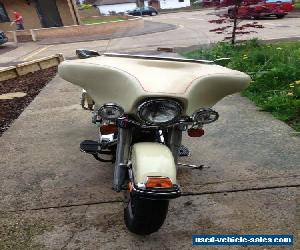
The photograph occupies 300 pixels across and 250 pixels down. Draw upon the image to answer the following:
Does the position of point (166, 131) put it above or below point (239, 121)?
above

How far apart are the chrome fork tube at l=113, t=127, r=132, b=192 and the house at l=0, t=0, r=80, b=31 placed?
25903 millimetres

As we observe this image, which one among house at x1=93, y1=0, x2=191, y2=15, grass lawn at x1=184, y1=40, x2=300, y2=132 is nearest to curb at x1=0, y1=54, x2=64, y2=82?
grass lawn at x1=184, y1=40, x2=300, y2=132

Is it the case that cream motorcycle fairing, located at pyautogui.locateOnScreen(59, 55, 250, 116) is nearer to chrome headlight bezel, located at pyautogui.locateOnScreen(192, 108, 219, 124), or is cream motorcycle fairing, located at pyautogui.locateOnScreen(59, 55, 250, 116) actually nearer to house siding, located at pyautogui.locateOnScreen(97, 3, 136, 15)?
chrome headlight bezel, located at pyautogui.locateOnScreen(192, 108, 219, 124)

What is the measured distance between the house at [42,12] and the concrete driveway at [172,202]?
2319 centimetres

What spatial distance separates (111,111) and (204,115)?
76 centimetres

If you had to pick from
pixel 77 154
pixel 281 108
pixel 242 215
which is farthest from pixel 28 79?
pixel 242 215

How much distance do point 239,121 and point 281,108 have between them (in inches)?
30.2

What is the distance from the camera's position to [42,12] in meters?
27.6

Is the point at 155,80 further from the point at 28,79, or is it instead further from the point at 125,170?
the point at 28,79

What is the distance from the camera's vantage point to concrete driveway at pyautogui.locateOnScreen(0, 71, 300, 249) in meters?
3.35

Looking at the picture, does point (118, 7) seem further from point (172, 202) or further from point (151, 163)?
point (151, 163)

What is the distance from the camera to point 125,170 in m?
3.41

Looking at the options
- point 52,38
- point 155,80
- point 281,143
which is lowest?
point 52,38

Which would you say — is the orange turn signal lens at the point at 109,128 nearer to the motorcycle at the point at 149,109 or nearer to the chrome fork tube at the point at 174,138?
the motorcycle at the point at 149,109
